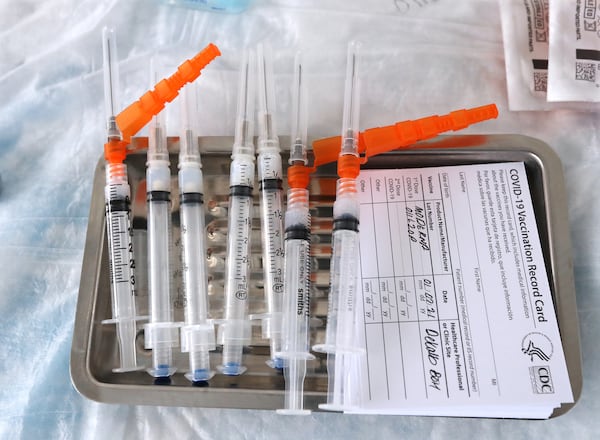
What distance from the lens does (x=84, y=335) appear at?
2.39ft

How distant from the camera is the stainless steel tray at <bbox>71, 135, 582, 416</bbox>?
70 cm

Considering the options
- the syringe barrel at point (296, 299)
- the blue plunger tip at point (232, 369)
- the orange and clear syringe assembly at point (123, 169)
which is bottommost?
the blue plunger tip at point (232, 369)

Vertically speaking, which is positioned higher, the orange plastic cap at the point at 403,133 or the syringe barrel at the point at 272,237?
the orange plastic cap at the point at 403,133

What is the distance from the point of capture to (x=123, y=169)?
749 millimetres

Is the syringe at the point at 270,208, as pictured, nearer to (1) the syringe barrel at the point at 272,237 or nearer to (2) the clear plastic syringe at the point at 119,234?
(1) the syringe barrel at the point at 272,237

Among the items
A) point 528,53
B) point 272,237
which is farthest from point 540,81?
point 272,237

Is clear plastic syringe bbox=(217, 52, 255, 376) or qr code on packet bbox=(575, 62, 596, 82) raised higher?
qr code on packet bbox=(575, 62, 596, 82)

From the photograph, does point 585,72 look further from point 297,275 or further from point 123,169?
point 123,169

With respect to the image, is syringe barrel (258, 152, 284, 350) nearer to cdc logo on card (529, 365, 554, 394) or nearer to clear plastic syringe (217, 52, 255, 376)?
clear plastic syringe (217, 52, 255, 376)

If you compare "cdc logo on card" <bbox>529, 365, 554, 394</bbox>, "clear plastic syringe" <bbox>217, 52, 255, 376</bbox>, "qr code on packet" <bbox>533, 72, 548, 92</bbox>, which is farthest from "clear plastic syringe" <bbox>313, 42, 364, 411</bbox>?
"qr code on packet" <bbox>533, 72, 548, 92</bbox>

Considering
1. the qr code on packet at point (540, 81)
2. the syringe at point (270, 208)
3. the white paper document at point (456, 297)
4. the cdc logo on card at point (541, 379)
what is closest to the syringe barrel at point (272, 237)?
the syringe at point (270, 208)

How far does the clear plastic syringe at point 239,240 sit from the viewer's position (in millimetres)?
698

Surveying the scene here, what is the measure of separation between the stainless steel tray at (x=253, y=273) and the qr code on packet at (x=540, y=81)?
0.14 metres

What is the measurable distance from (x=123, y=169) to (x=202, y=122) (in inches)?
7.0
